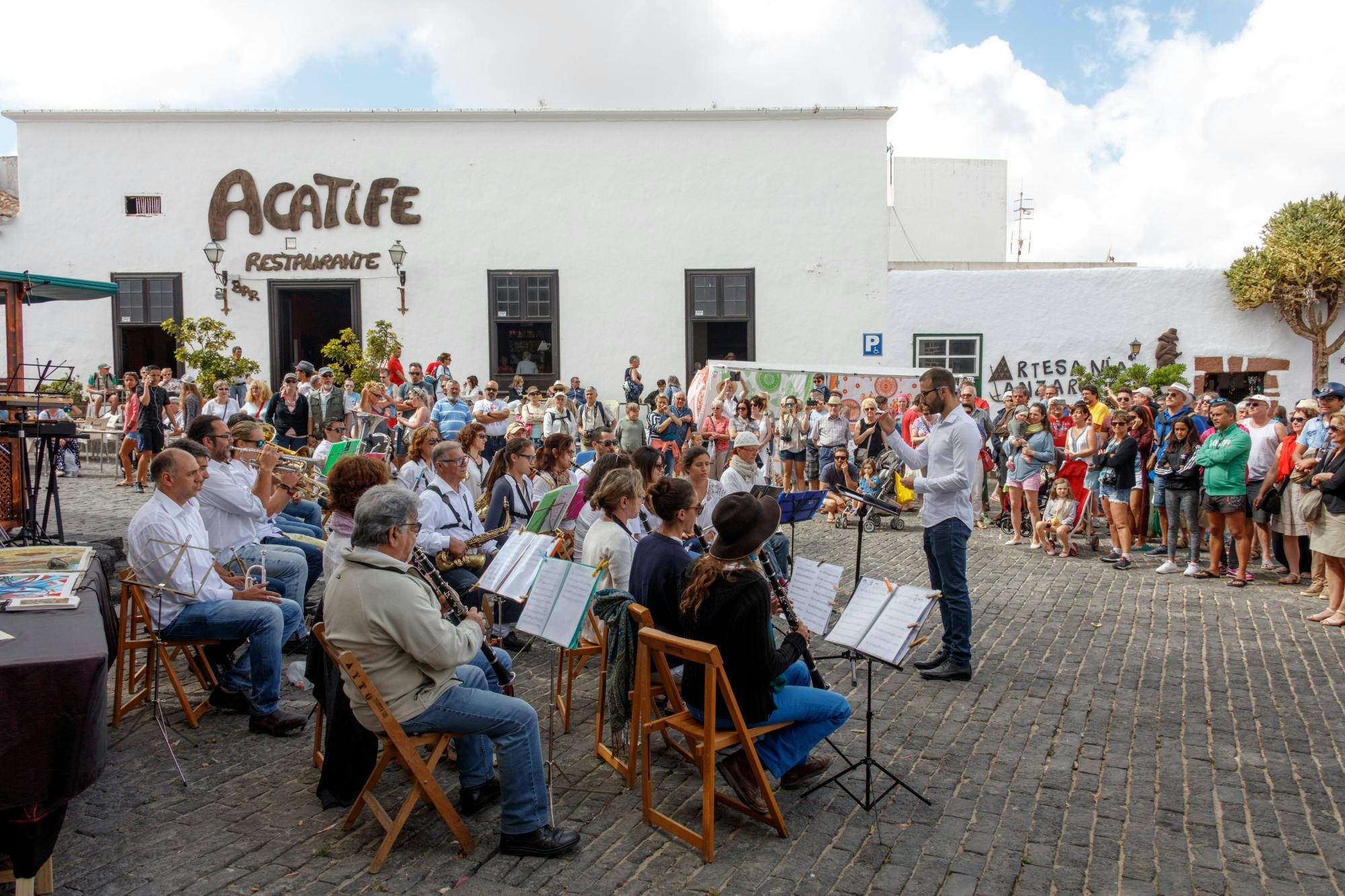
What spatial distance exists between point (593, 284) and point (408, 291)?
3887 millimetres

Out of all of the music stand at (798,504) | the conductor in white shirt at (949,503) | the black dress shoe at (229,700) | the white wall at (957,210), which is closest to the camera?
the black dress shoe at (229,700)

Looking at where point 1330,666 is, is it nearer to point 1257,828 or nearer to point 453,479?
point 1257,828

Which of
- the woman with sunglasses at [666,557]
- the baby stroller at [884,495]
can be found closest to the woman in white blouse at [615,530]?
the woman with sunglasses at [666,557]

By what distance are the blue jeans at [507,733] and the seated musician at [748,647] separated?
2.29ft

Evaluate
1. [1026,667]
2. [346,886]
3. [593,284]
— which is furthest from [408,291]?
[346,886]

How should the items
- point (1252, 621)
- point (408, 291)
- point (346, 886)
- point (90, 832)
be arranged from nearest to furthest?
point (346, 886)
point (90, 832)
point (1252, 621)
point (408, 291)

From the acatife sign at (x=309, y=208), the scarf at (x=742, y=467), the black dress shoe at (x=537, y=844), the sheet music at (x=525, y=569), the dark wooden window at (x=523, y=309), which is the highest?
the acatife sign at (x=309, y=208)

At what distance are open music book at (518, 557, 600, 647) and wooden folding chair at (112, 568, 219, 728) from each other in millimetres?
1961

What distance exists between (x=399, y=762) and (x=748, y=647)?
1.46 metres

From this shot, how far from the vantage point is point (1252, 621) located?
7.63 meters

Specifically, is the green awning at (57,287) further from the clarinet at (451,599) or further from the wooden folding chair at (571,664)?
the wooden folding chair at (571,664)

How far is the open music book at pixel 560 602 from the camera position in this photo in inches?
162

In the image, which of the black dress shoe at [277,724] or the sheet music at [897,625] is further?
the black dress shoe at [277,724]

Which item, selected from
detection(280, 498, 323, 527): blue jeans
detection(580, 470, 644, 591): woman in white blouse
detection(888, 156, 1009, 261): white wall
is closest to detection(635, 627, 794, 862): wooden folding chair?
detection(580, 470, 644, 591): woman in white blouse
